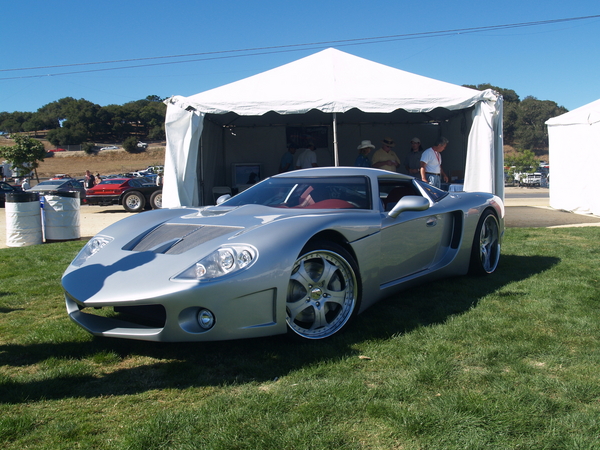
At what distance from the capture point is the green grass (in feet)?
6.69

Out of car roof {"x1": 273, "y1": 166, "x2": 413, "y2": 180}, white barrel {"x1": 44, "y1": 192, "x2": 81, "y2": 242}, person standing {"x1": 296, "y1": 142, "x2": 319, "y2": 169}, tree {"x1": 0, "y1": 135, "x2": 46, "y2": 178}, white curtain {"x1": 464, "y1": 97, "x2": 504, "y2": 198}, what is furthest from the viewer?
tree {"x1": 0, "y1": 135, "x2": 46, "y2": 178}

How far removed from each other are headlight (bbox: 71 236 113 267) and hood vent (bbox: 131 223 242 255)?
356 millimetres

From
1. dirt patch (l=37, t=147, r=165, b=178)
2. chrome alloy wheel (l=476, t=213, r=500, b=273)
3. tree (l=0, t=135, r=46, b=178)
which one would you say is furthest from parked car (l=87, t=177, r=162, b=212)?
dirt patch (l=37, t=147, r=165, b=178)

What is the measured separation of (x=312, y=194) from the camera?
3.95 metres

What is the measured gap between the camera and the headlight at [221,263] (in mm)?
2764

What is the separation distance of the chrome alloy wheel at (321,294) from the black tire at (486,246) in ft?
6.30

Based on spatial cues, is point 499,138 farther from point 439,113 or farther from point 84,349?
point 84,349

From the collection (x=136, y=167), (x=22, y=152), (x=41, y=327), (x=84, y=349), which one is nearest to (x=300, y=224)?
(x=84, y=349)

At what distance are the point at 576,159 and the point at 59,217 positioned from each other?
1124cm

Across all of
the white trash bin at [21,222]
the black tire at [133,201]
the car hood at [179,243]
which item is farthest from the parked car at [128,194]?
the car hood at [179,243]

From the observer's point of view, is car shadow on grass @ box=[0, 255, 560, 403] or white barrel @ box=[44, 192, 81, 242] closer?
car shadow on grass @ box=[0, 255, 560, 403]

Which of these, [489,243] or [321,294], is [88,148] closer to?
[489,243]

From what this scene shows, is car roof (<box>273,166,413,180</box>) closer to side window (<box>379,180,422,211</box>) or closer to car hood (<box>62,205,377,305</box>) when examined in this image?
side window (<box>379,180,422,211</box>)

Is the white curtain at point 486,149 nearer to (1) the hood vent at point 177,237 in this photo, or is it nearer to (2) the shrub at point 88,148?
(1) the hood vent at point 177,237
